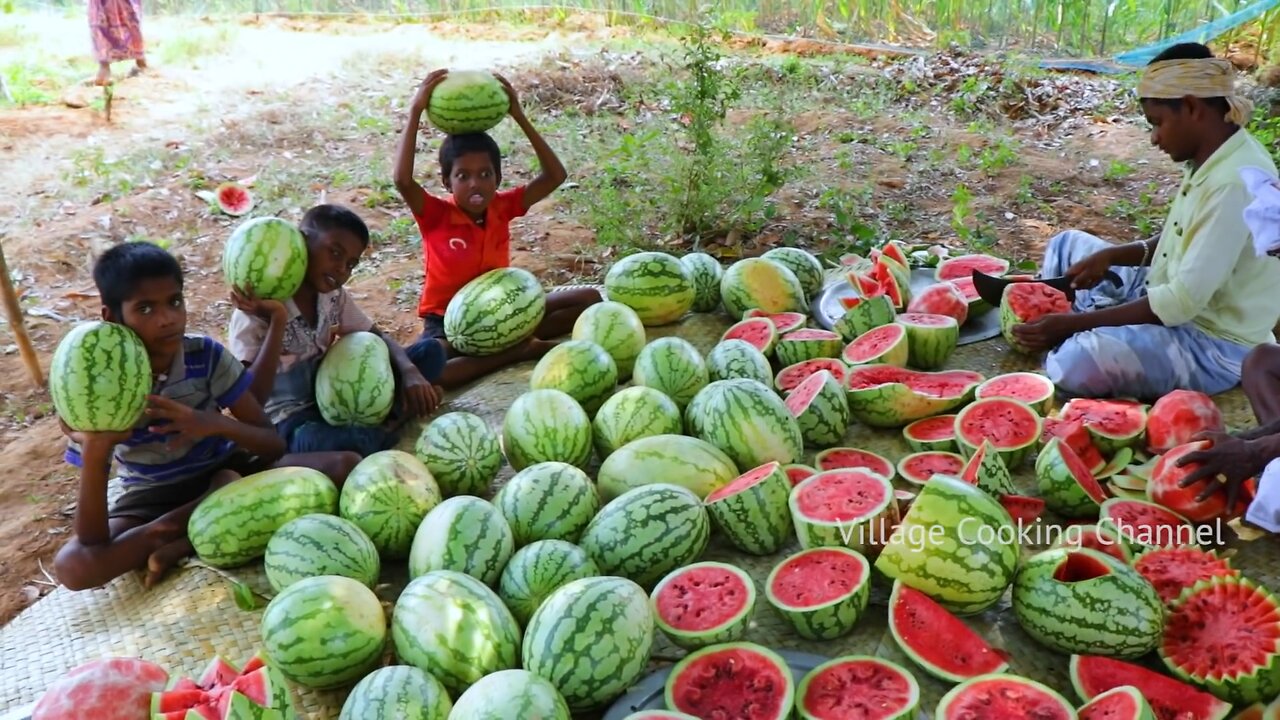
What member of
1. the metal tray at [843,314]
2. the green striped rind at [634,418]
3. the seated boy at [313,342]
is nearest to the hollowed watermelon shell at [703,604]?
the green striped rind at [634,418]

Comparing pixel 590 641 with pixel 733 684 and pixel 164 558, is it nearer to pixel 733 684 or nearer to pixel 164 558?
Result: pixel 733 684

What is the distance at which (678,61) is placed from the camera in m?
10.3

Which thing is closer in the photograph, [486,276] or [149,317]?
[149,317]

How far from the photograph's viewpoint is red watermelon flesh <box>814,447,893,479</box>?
10.8 feet

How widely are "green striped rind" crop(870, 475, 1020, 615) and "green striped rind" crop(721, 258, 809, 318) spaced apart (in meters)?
2.01

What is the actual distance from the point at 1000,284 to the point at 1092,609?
222 centimetres

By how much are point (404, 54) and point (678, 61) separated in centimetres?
365

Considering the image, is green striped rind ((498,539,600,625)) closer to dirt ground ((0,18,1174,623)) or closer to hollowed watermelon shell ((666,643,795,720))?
hollowed watermelon shell ((666,643,795,720))

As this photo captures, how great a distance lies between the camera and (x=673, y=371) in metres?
3.54

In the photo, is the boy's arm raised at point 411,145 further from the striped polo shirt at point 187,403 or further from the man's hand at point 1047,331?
the man's hand at point 1047,331

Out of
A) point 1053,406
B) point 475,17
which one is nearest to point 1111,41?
point 475,17

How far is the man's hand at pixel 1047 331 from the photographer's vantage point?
388 cm

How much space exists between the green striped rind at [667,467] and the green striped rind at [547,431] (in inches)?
7.4

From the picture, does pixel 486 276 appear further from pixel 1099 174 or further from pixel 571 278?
pixel 1099 174
